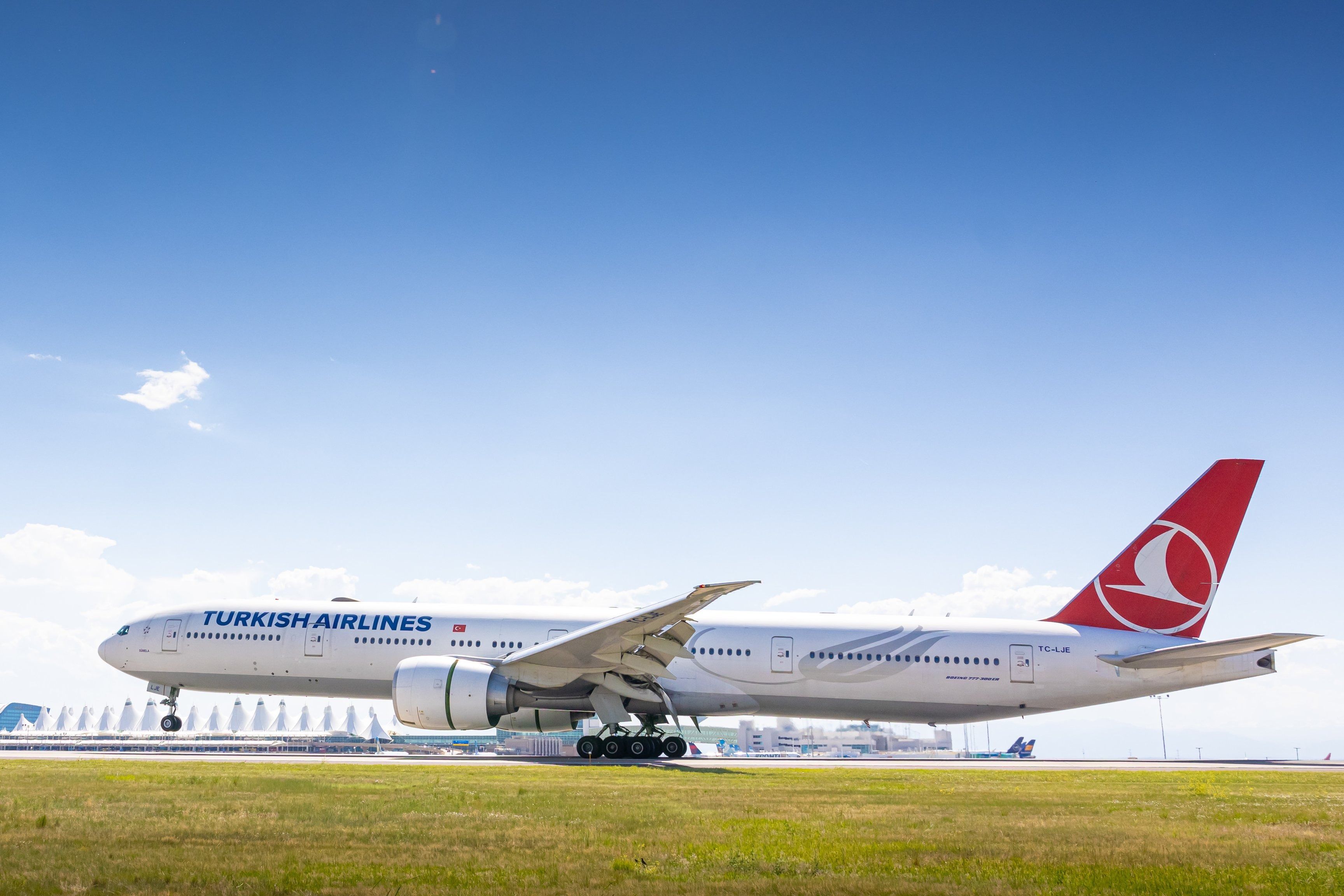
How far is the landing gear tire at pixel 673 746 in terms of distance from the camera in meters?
23.0

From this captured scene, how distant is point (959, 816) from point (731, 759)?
56.1 feet

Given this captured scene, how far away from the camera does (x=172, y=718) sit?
85.0 feet

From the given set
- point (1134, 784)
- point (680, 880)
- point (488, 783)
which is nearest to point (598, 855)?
point (680, 880)

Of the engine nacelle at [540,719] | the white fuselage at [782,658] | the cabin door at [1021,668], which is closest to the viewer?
the engine nacelle at [540,719]

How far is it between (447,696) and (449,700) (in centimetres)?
7

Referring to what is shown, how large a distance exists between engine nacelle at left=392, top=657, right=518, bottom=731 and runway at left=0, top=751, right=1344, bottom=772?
2.77 feet

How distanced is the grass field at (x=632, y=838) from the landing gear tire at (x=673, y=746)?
344 inches

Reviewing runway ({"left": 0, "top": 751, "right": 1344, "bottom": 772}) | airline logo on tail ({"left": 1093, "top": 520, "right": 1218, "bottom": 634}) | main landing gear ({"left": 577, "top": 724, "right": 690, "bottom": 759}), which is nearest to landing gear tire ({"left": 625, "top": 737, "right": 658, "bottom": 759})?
main landing gear ({"left": 577, "top": 724, "right": 690, "bottom": 759})

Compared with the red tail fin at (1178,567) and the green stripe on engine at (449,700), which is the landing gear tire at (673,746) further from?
the red tail fin at (1178,567)

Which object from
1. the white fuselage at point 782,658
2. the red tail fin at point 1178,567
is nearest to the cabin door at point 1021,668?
the white fuselage at point 782,658

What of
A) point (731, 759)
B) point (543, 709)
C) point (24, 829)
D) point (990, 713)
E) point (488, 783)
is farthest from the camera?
point (731, 759)

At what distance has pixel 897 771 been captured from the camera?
66.5ft

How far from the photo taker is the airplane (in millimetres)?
24094

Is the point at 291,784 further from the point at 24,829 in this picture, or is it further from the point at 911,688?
the point at 911,688
